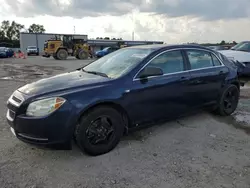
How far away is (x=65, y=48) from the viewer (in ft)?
81.4

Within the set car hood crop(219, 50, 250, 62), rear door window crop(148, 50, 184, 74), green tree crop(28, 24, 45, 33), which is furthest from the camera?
green tree crop(28, 24, 45, 33)

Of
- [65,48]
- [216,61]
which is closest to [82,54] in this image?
[65,48]

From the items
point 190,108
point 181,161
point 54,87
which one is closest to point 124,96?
point 54,87

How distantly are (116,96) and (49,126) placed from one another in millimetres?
1002

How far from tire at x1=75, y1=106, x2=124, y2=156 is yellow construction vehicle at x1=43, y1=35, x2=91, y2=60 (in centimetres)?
2230

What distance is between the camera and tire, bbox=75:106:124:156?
10.3 ft

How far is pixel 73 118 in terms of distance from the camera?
302cm

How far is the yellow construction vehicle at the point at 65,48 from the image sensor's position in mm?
24422

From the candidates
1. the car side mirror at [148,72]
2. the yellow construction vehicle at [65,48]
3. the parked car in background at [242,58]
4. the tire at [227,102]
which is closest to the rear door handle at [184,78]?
the car side mirror at [148,72]

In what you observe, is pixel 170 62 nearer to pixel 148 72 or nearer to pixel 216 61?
pixel 148 72

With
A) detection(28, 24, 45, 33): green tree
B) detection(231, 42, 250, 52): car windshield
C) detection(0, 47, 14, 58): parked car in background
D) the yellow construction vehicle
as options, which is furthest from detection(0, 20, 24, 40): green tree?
detection(231, 42, 250, 52): car windshield

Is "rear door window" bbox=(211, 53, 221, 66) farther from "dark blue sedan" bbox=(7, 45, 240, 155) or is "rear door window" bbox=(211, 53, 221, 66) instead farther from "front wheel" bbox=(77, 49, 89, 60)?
"front wheel" bbox=(77, 49, 89, 60)

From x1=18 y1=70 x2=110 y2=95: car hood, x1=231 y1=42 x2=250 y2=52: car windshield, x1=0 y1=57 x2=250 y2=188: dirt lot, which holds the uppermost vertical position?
x1=231 y1=42 x2=250 y2=52: car windshield

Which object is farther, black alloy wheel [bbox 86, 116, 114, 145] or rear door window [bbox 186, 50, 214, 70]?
rear door window [bbox 186, 50, 214, 70]
